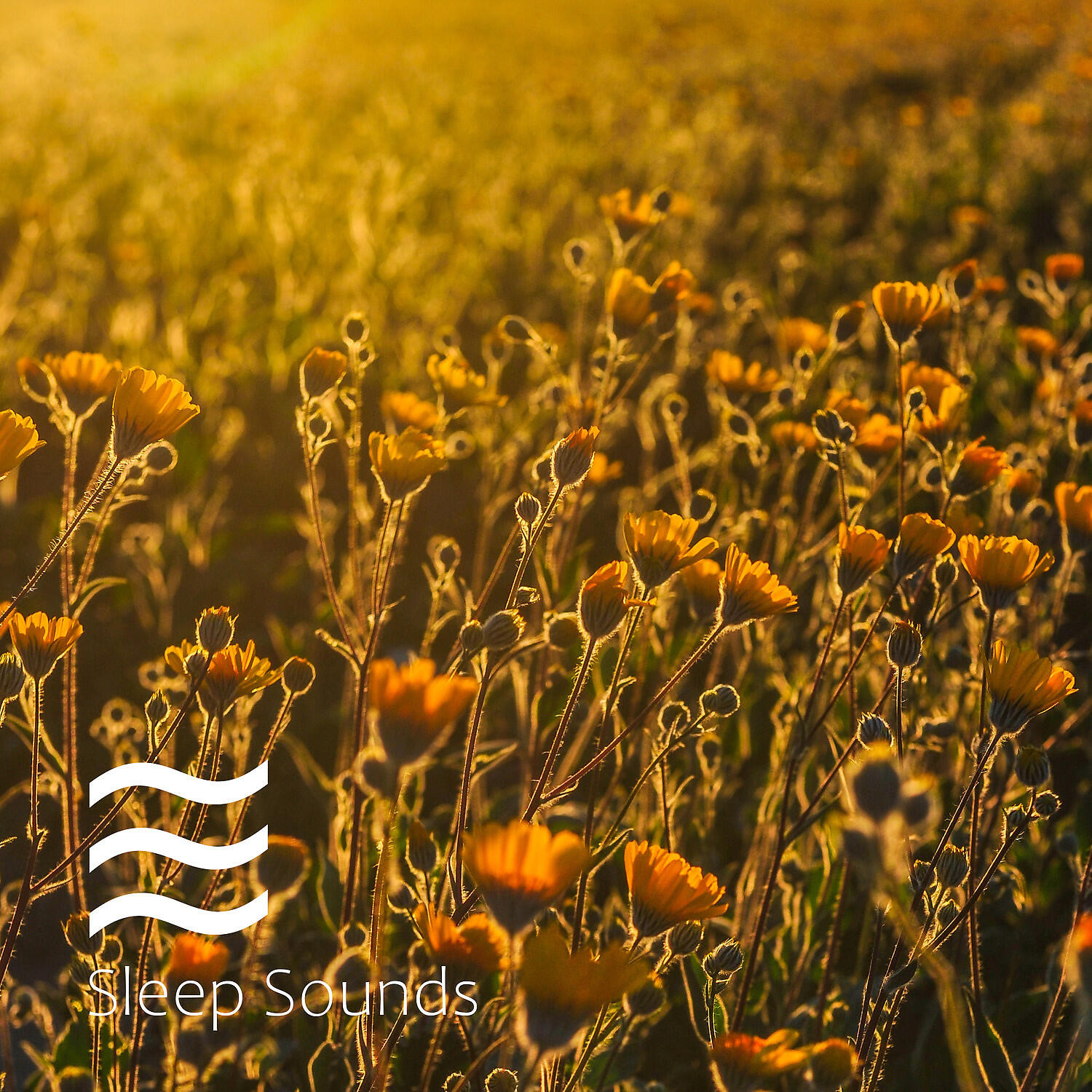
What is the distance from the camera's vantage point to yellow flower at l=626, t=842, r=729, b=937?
3.26 ft

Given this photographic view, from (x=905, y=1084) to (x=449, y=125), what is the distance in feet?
26.2

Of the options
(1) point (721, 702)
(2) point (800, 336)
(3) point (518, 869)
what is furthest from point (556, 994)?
(2) point (800, 336)

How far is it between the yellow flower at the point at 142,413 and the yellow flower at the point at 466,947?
0.64 m

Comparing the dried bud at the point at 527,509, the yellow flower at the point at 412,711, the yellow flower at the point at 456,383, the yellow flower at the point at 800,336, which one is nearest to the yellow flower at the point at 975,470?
the dried bud at the point at 527,509

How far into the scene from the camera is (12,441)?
1106mm

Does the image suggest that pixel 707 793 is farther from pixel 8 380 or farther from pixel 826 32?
pixel 826 32

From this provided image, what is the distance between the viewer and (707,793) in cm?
172

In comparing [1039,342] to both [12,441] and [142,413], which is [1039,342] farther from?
[12,441]

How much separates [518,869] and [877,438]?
4.18 ft

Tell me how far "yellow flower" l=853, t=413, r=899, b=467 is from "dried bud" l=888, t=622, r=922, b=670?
656 mm

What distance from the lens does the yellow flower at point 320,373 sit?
148 centimetres

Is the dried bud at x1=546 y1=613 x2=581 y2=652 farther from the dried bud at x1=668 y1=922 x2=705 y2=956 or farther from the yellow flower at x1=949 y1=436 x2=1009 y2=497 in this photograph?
the yellow flower at x1=949 y1=436 x2=1009 y2=497

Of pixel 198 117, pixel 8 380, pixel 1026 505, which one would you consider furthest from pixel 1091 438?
pixel 198 117

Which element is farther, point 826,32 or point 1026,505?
point 826,32
